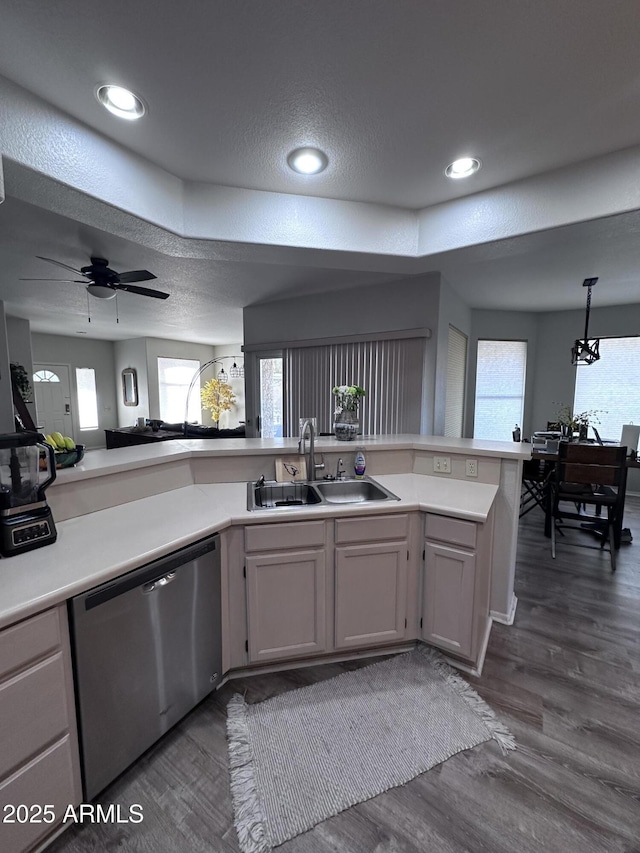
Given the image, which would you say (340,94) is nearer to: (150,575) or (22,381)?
(150,575)

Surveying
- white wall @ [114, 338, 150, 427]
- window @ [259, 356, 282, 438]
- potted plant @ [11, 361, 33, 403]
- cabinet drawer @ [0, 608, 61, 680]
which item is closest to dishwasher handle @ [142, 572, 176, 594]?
cabinet drawer @ [0, 608, 61, 680]

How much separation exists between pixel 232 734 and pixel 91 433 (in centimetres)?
907

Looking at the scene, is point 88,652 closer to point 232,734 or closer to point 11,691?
point 11,691

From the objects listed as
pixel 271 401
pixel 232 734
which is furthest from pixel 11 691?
pixel 271 401

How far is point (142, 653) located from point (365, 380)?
10.6 feet

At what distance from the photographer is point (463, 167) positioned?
203 centimetres

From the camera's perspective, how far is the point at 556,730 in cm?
154

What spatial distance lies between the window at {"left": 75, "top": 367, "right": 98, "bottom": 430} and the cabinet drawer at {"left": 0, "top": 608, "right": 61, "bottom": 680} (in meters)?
9.02

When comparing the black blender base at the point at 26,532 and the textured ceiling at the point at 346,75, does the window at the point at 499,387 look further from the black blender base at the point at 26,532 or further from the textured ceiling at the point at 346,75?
the black blender base at the point at 26,532

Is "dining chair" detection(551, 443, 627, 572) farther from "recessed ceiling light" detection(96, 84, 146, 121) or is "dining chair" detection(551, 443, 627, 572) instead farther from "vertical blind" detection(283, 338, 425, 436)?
"recessed ceiling light" detection(96, 84, 146, 121)

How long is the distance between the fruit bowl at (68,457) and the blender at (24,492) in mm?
296

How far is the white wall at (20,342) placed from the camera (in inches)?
239

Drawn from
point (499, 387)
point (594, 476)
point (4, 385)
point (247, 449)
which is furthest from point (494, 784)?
point (4, 385)

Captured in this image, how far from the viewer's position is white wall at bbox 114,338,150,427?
8484 mm
